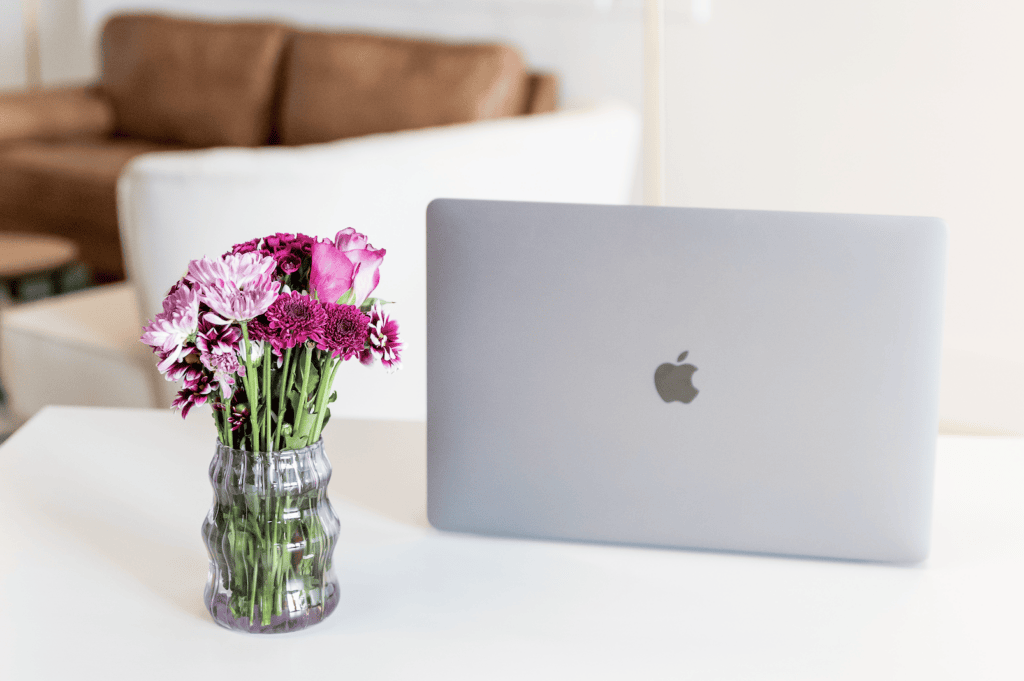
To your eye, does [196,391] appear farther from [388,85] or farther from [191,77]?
[191,77]

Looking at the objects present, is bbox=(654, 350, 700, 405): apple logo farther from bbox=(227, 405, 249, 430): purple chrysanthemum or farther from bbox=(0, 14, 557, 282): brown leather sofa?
bbox=(0, 14, 557, 282): brown leather sofa

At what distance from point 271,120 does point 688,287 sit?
12.4ft

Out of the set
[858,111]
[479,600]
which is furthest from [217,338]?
[858,111]

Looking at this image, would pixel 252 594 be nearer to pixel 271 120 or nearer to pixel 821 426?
pixel 821 426

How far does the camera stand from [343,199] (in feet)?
5.72

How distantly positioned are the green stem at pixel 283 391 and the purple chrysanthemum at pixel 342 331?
3cm

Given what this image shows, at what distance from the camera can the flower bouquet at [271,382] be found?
0.67 meters

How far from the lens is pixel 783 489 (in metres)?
0.83

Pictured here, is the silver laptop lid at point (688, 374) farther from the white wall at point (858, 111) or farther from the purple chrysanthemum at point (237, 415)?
the white wall at point (858, 111)

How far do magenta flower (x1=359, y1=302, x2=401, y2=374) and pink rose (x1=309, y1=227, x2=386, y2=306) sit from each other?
0.02 m

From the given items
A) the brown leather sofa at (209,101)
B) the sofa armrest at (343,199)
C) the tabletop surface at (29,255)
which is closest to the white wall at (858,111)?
the brown leather sofa at (209,101)

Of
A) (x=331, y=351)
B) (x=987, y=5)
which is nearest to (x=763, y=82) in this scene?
(x=987, y=5)

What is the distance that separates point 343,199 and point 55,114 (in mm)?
3264

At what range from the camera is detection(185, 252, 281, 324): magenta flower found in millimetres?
661
